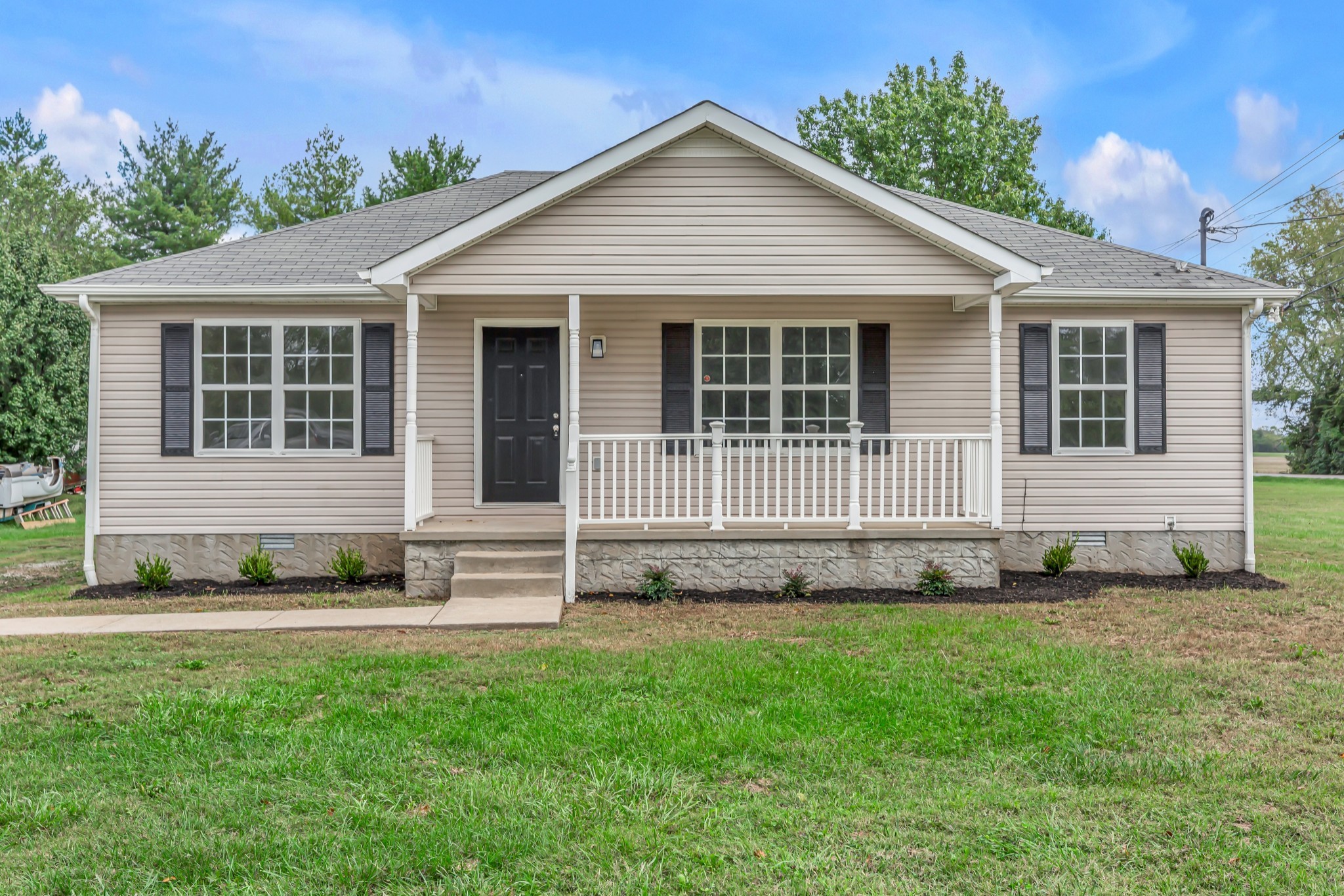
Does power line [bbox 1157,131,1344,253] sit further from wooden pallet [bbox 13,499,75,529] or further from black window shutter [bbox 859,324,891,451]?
wooden pallet [bbox 13,499,75,529]

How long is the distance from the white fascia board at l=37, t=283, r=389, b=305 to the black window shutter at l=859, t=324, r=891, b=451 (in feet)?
16.1

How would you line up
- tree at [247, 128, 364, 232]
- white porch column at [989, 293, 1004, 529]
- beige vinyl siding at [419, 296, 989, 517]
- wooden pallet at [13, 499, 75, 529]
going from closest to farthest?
white porch column at [989, 293, 1004, 529] < beige vinyl siding at [419, 296, 989, 517] < wooden pallet at [13, 499, 75, 529] < tree at [247, 128, 364, 232]

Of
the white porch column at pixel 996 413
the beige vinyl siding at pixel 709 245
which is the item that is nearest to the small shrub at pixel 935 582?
the white porch column at pixel 996 413

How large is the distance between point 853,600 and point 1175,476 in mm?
4223

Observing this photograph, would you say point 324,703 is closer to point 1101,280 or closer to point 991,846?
point 991,846

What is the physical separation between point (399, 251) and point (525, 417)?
2.14 meters

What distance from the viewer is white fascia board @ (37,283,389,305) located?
8281 millimetres

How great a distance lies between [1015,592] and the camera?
768 cm

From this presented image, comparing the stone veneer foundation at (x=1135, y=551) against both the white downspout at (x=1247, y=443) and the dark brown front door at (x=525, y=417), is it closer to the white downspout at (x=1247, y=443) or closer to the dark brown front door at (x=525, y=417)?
the white downspout at (x=1247, y=443)

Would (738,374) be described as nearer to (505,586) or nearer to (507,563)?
(507,563)

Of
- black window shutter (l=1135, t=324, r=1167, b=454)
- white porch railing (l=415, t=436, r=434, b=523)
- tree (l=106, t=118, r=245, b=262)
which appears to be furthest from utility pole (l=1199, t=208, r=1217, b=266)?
tree (l=106, t=118, r=245, b=262)

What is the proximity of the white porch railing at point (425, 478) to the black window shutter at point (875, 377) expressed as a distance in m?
4.51

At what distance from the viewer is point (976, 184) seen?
79.0 ft

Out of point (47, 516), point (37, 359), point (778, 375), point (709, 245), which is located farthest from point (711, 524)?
point (37, 359)
